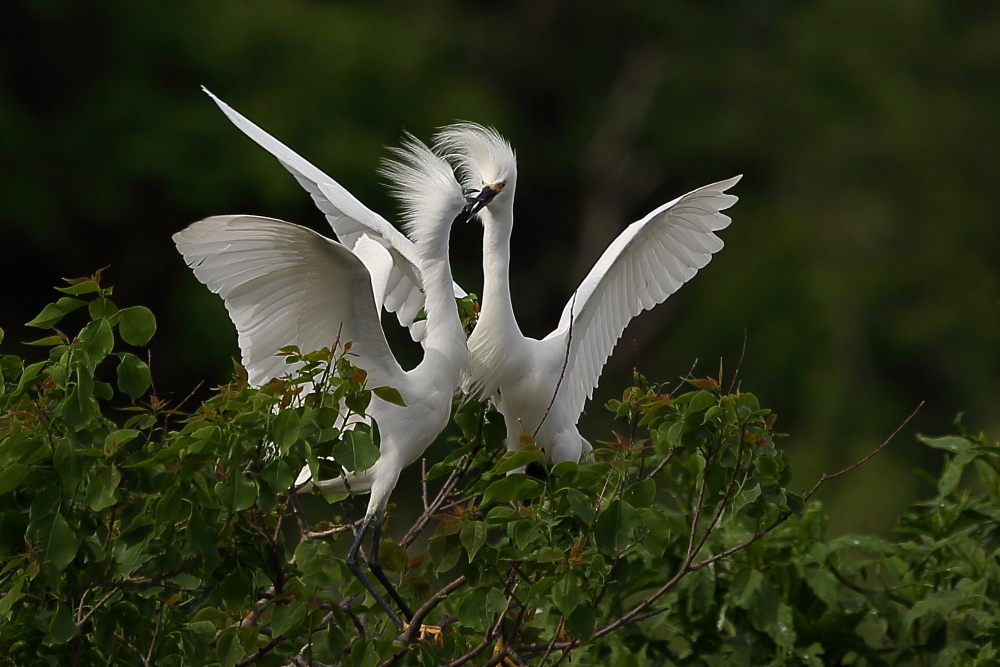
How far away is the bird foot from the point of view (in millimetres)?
2475

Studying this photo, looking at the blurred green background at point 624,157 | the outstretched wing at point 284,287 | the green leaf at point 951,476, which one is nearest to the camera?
the outstretched wing at point 284,287

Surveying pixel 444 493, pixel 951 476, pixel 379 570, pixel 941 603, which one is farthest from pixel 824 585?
pixel 379 570

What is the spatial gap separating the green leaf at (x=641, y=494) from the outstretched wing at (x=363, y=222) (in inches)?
44.1

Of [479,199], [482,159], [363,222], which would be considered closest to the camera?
[363,222]

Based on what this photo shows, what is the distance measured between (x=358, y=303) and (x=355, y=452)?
0.80 metres

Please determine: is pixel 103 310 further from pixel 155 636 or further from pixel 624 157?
pixel 624 157

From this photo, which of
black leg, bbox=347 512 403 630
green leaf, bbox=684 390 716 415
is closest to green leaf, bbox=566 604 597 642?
green leaf, bbox=684 390 716 415

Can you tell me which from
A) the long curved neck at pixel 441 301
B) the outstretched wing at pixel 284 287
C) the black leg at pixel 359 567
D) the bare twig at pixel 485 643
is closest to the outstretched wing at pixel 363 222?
the long curved neck at pixel 441 301

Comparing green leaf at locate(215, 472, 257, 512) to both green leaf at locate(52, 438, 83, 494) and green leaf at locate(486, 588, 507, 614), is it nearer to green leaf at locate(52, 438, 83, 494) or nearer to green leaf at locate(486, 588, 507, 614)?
green leaf at locate(52, 438, 83, 494)

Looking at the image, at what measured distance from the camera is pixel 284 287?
2.92 metres

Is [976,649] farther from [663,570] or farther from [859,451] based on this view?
[859,451]

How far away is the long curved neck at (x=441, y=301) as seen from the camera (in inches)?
127

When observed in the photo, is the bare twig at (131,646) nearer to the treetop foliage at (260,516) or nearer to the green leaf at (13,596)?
the treetop foliage at (260,516)

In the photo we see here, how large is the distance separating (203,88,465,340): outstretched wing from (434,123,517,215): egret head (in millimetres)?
258
